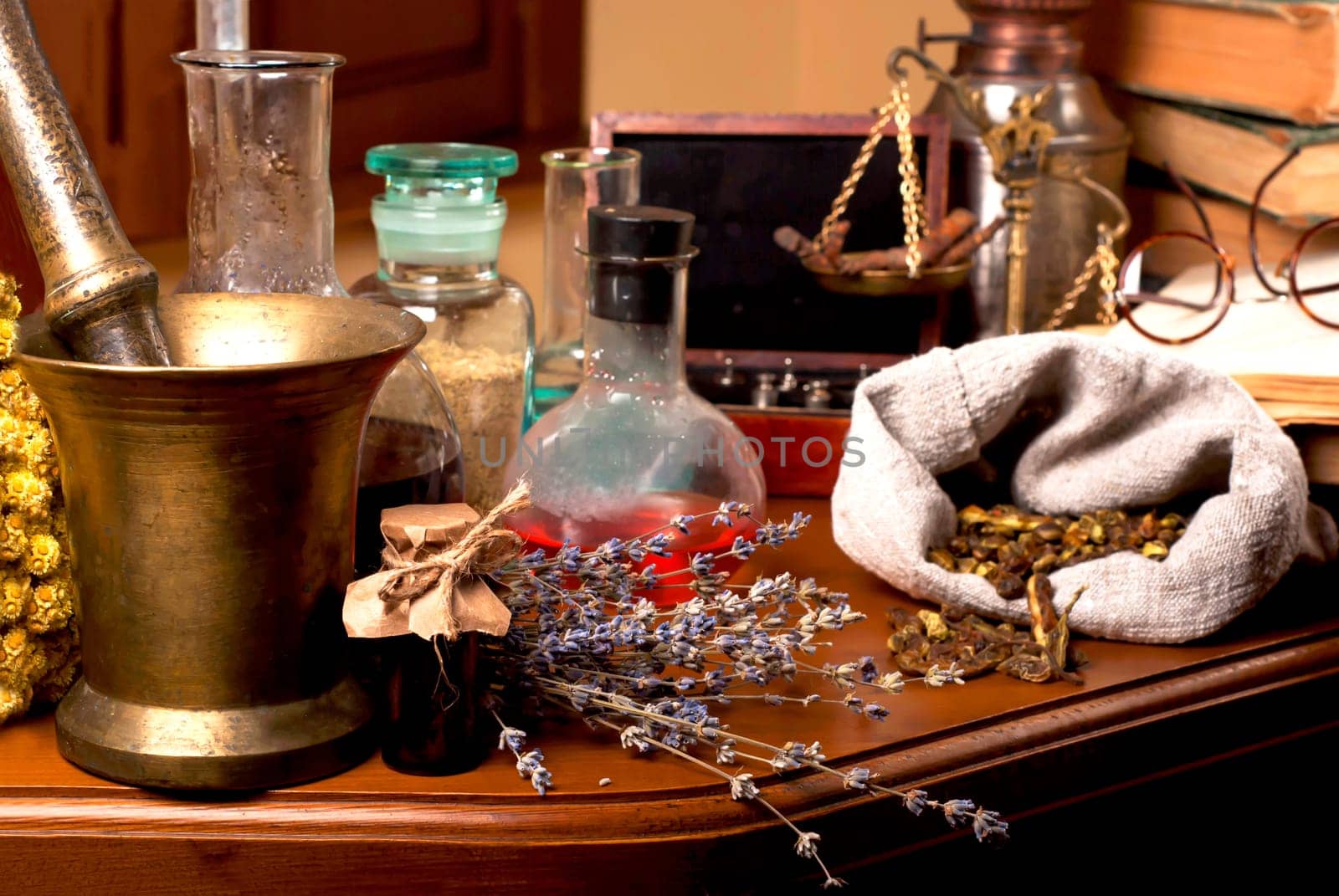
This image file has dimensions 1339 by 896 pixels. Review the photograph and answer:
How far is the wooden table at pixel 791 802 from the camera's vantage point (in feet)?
1.77

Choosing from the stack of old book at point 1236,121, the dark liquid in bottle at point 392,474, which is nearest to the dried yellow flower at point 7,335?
the dark liquid in bottle at point 392,474

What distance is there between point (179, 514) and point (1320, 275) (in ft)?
2.69

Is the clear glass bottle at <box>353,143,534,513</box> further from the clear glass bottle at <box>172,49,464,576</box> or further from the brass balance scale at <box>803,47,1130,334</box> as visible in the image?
the brass balance scale at <box>803,47,1130,334</box>

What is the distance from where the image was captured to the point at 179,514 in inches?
20.3

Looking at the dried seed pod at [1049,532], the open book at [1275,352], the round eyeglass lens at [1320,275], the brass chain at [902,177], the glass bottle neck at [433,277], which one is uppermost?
the brass chain at [902,177]

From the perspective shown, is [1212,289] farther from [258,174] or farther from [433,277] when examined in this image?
[258,174]

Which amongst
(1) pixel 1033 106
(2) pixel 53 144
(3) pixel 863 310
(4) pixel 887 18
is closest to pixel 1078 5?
(1) pixel 1033 106

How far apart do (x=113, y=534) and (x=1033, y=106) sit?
2.17 feet

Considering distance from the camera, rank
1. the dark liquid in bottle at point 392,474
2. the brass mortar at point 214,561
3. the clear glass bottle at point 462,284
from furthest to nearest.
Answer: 1. the clear glass bottle at point 462,284
2. the dark liquid in bottle at point 392,474
3. the brass mortar at point 214,561

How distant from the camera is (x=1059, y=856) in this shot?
0.69 meters

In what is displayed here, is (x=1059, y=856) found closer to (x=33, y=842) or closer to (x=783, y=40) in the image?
(x=33, y=842)

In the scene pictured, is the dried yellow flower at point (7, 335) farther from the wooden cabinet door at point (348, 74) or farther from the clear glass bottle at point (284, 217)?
the wooden cabinet door at point (348, 74)

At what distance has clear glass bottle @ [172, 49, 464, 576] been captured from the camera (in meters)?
0.65

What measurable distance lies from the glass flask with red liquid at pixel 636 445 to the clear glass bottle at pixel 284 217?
0.08 metres
